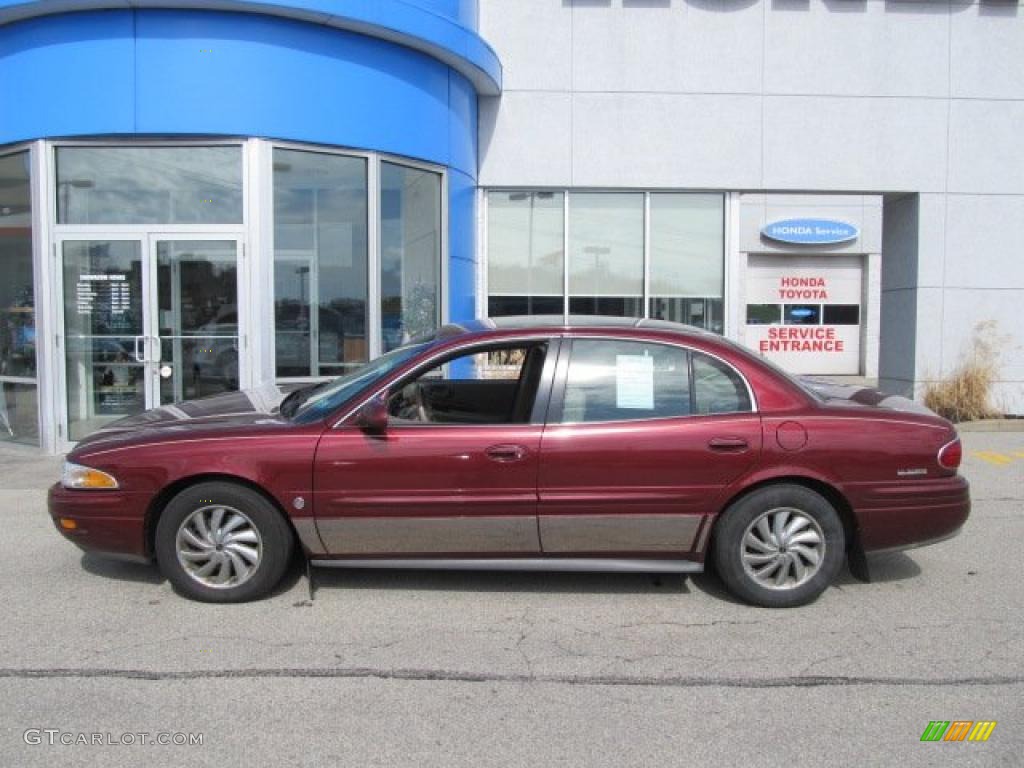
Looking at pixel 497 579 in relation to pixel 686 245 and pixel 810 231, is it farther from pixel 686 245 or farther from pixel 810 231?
pixel 810 231

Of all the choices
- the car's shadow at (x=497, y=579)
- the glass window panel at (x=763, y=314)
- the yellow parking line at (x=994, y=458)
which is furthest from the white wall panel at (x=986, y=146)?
the glass window panel at (x=763, y=314)

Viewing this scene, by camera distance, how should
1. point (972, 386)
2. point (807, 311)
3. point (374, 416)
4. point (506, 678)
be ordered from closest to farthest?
1. point (506, 678)
2. point (374, 416)
3. point (972, 386)
4. point (807, 311)

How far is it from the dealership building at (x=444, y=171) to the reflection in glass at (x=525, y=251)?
31 mm

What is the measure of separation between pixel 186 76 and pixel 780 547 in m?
7.33

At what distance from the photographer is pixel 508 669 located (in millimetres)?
3846

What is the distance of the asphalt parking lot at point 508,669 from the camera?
3.19 metres

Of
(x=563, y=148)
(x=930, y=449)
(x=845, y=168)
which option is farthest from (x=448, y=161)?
(x=930, y=449)

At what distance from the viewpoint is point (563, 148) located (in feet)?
37.5

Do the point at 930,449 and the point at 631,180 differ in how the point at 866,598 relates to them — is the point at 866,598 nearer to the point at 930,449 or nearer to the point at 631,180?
the point at 930,449

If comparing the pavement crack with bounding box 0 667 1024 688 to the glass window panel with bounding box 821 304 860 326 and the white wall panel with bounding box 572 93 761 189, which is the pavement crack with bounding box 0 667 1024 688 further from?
the glass window panel with bounding box 821 304 860 326

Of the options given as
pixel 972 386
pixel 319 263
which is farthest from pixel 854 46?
pixel 319 263

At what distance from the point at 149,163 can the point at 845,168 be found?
8782mm

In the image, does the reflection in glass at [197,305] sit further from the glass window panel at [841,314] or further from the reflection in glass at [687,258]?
the glass window panel at [841,314]

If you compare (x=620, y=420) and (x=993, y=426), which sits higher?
(x=620, y=420)
